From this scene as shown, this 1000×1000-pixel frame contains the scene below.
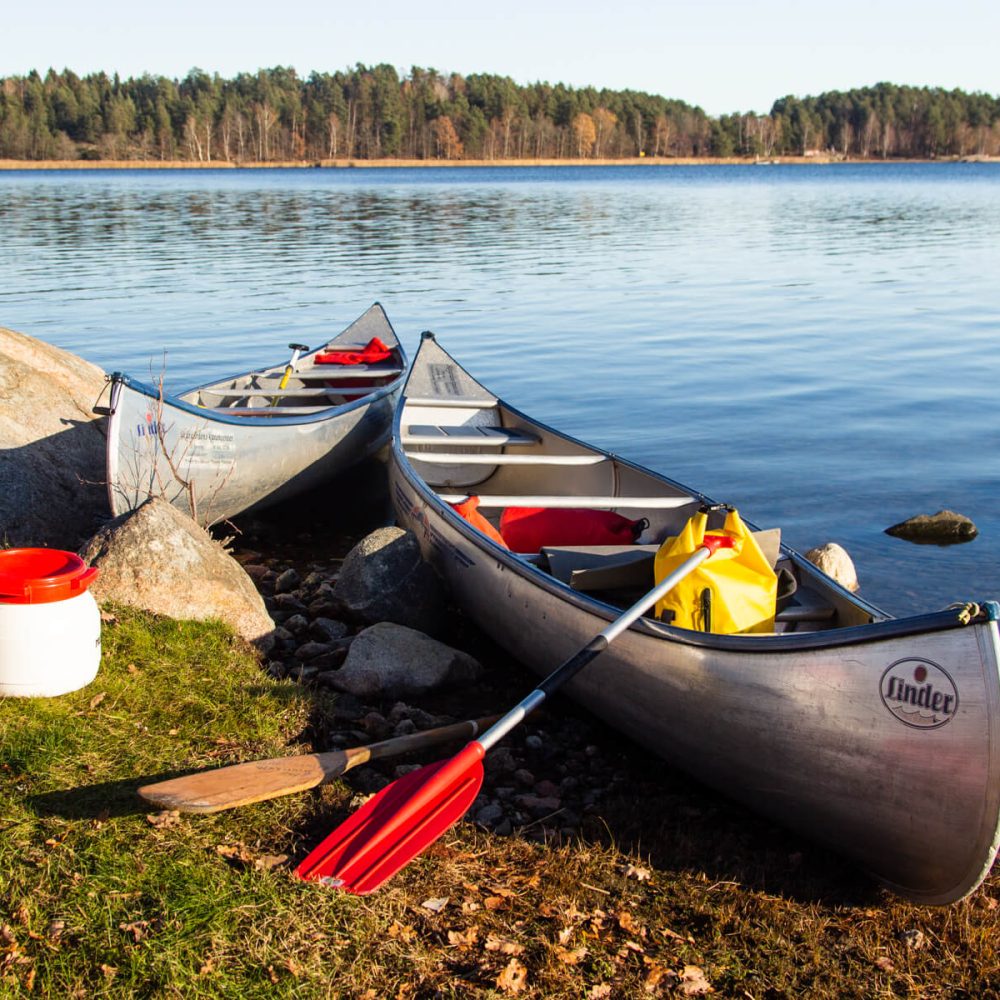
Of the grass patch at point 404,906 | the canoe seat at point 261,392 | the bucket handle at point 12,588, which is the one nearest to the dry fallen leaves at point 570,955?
the grass patch at point 404,906

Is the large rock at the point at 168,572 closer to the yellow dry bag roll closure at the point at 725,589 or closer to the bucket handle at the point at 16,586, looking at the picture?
the bucket handle at the point at 16,586

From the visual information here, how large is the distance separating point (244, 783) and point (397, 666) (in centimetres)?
179

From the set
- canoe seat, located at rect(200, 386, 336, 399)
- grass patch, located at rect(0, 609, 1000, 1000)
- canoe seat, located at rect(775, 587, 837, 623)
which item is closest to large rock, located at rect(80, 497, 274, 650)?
grass patch, located at rect(0, 609, 1000, 1000)

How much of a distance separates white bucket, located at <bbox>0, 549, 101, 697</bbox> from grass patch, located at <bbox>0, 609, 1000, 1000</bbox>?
0.12 m

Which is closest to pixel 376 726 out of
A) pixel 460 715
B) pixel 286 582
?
pixel 460 715

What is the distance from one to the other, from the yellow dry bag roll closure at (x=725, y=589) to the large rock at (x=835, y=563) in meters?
3.16

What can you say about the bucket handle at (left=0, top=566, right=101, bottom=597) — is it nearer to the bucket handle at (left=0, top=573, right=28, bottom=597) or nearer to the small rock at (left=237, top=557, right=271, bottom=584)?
the bucket handle at (left=0, top=573, right=28, bottom=597)

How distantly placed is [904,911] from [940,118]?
546 ft

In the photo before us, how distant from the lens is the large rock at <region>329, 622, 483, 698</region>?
607 centimetres

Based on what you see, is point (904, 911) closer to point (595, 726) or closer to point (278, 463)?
point (595, 726)

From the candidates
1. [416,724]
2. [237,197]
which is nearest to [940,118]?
[237,197]

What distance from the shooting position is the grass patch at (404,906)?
3.64m

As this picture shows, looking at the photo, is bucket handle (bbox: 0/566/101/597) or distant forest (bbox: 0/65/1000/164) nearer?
bucket handle (bbox: 0/566/101/597)

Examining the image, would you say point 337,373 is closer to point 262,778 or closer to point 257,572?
point 257,572
